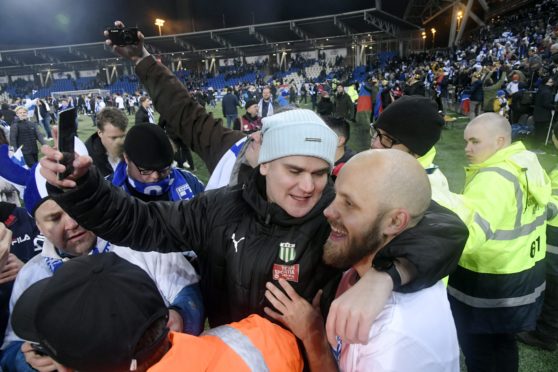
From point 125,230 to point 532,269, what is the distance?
2.65 metres

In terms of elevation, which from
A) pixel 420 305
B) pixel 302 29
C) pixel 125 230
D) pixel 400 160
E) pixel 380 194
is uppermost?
pixel 302 29

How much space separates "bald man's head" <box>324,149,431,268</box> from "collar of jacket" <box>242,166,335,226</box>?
0.23 m

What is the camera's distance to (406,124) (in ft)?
7.84

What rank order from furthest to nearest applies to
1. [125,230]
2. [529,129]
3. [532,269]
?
[529,129], [532,269], [125,230]

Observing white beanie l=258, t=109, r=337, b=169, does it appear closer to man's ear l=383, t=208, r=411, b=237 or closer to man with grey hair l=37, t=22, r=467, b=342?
man with grey hair l=37, t=22, r=467, b=342

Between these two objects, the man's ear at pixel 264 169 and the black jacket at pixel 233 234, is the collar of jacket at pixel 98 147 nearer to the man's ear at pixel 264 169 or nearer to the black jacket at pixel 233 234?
the black jacket at pixel 233 234

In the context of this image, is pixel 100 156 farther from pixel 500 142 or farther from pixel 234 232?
pixel 500 142

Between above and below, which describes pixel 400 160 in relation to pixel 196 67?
below

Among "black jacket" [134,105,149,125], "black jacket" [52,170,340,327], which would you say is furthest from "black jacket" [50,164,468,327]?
"black jacket" [134,105,149,125]

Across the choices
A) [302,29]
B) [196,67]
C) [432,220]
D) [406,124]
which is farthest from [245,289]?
[196,67]

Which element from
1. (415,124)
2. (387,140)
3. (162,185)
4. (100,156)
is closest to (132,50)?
(162,185)

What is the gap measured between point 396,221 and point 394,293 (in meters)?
0.27

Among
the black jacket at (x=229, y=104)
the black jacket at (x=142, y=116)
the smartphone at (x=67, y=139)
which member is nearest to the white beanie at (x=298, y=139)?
the smartphone at (x=67, y=139)

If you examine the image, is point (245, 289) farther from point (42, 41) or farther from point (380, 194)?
point (42, 41)
